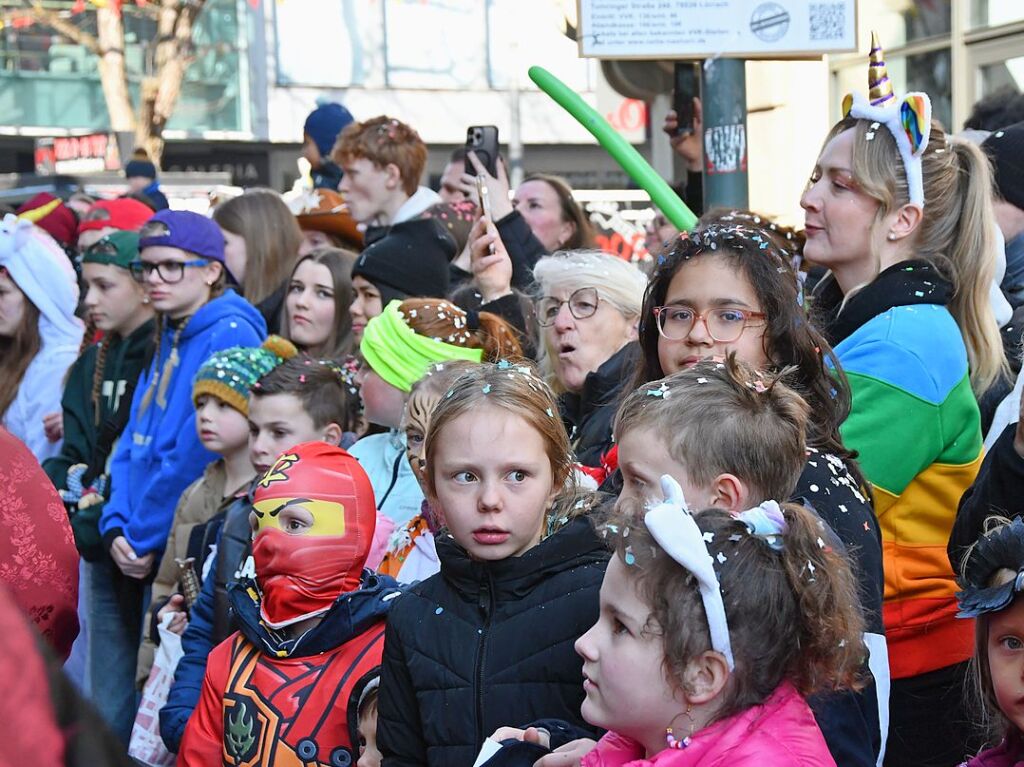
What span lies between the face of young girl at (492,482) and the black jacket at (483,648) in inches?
2.2

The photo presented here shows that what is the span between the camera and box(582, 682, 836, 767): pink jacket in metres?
2.11

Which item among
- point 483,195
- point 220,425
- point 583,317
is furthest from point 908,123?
point 220,425

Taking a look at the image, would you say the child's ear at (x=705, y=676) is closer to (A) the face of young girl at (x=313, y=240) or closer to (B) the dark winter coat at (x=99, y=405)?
(B) the dark winter coat at (x=99, y=405)

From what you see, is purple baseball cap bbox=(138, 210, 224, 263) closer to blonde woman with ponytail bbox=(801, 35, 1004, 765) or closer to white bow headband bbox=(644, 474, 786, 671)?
blonde woman with ponytail bbox=(801, 35, 1004, 765)

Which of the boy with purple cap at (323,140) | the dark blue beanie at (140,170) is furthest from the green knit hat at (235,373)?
the dark blue beanie at (140,170)

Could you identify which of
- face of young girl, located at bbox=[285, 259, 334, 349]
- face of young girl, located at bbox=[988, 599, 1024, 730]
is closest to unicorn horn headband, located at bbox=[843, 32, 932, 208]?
face of young girl, located at bbox=[988, 599, 1024, 730]

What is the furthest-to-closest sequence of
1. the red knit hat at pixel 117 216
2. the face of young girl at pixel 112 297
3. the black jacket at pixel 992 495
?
the red knit hat at pixel 117 216 < the face of young girl at pixel 112 297 < the black jacket at pixel 992 495

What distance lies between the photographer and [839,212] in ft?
11.2

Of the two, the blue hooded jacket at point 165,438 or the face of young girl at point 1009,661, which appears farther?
the blue hooded jacket at point 165,438

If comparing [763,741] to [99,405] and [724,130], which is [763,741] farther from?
[99,405]

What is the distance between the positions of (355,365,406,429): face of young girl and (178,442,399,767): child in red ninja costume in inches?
33.2

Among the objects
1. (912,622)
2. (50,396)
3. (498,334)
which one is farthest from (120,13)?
(912,622)

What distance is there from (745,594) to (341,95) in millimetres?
30828

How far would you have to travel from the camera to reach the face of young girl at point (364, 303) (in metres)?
5.30
